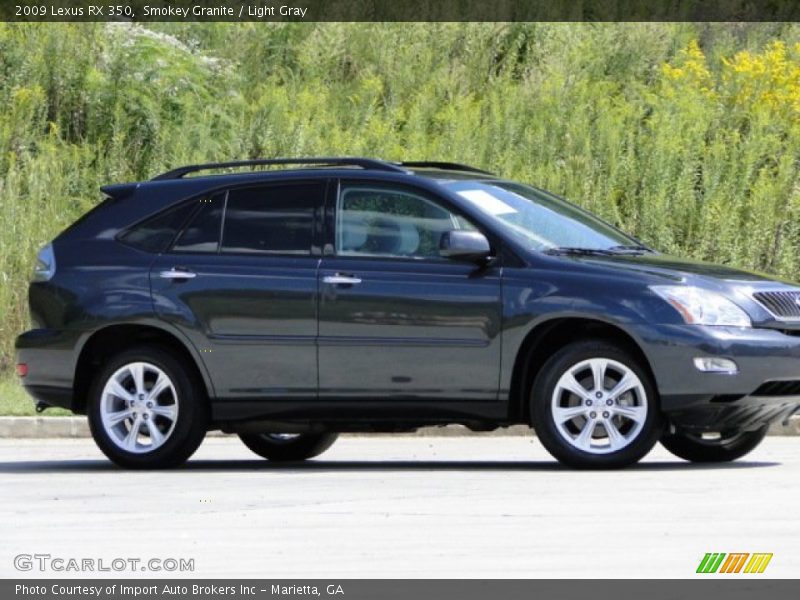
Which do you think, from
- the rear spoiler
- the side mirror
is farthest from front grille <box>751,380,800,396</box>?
the rear spoiler

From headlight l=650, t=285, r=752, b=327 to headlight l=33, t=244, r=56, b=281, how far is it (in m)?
3.89

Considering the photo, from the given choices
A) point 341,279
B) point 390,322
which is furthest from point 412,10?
point 390,322

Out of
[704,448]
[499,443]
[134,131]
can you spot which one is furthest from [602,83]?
[704,448]

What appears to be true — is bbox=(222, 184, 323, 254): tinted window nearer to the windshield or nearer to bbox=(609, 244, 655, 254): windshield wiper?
the windshield

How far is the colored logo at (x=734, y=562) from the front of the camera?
768 centimetres

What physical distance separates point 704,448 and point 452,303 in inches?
85.9

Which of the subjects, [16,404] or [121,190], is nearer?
[121,190]

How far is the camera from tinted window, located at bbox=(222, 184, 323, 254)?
1244 centimetres

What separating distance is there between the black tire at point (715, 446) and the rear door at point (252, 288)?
2531mm

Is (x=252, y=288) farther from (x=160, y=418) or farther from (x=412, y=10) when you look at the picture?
(x=412, y=10)

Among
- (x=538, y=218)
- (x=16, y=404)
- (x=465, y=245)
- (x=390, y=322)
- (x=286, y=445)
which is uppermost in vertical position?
(x=538, y=218)

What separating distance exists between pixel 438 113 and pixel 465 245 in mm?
12960

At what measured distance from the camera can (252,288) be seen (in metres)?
12.3
